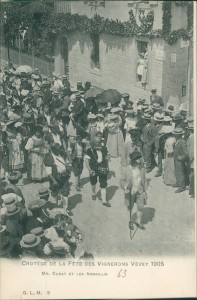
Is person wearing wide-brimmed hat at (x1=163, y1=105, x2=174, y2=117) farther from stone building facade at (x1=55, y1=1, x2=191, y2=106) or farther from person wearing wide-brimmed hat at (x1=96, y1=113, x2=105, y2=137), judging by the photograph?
person wearing wide-brimmed hat at (x1=96, y1=113, x2=105, y2=137)

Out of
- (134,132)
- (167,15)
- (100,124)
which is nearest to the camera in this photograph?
(167,15)

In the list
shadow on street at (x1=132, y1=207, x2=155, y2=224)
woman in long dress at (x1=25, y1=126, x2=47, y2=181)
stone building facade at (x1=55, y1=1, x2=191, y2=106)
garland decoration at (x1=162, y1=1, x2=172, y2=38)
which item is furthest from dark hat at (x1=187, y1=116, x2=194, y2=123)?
woman in long dress at (x1=25, y1=126, x2=47, y2=181)

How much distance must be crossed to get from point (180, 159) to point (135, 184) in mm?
691

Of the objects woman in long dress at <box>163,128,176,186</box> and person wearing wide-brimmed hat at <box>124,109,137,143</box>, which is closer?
woman in long dress at <box>163,128,176,186</box>

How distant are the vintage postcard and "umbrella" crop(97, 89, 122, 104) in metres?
0.02

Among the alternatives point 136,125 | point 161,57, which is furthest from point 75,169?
point 161,57

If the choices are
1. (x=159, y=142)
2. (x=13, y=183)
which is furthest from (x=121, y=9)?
(x=13, y=183)

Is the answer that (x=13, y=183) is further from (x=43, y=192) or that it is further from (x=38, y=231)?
(x=38, y=231)

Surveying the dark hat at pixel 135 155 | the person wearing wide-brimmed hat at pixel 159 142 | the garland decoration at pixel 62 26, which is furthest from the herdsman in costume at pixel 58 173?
the garland decoration at pixel 62 26

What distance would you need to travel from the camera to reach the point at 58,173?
30.7 ft

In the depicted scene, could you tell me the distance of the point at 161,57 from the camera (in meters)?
9.09

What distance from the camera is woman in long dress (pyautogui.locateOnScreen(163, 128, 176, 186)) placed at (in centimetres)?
953

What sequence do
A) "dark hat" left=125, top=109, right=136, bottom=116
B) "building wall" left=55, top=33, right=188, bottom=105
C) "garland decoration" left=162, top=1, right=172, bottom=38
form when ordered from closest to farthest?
"garland decoration" left=162, top=1, right=172, bottom=38 → "building wall" left=55, top=33, right=188, bottom=105 → "dark hat" left=125, top=109, right=136, bottom=116

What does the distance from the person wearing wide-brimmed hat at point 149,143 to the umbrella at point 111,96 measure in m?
A: 0.57
